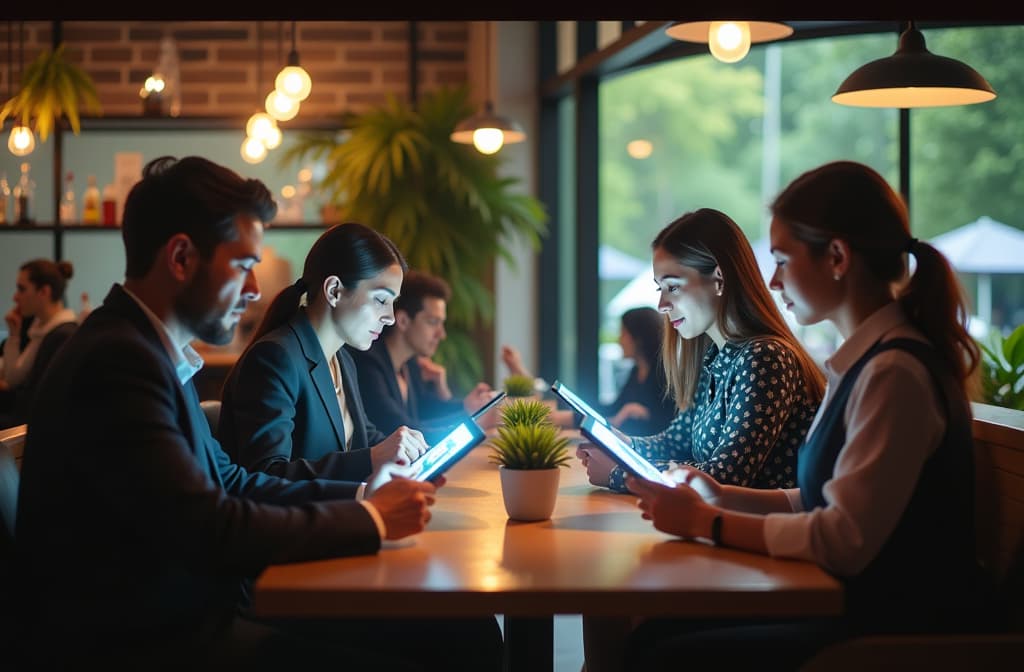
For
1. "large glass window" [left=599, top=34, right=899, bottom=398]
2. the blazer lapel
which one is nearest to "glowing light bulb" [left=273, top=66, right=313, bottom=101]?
the blazer lapel

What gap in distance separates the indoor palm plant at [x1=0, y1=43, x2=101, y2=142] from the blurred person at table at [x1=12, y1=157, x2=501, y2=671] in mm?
5161

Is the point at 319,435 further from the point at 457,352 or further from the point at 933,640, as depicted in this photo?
the point at 457,352

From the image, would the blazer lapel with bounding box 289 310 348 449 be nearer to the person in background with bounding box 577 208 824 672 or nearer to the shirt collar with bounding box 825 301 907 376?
the person in background with bounding box 577 208 824 672

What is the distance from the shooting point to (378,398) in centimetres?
416

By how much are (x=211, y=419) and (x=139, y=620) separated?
5.36ft

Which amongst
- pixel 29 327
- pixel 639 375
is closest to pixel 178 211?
pixel 639 375

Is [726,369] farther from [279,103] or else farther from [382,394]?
[279,103]

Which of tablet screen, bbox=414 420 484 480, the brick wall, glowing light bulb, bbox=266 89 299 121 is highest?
the brick wall

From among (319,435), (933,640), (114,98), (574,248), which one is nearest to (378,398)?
(319,435)

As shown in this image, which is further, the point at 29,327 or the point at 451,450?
the point at 29,327

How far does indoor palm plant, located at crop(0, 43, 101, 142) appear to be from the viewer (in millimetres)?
6703

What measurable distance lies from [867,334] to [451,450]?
811 mm

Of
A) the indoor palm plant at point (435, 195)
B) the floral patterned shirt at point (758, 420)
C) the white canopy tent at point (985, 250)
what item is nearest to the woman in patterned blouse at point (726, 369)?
the floral patterned shirt at point (758, 420)

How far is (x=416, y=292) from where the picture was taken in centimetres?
468
